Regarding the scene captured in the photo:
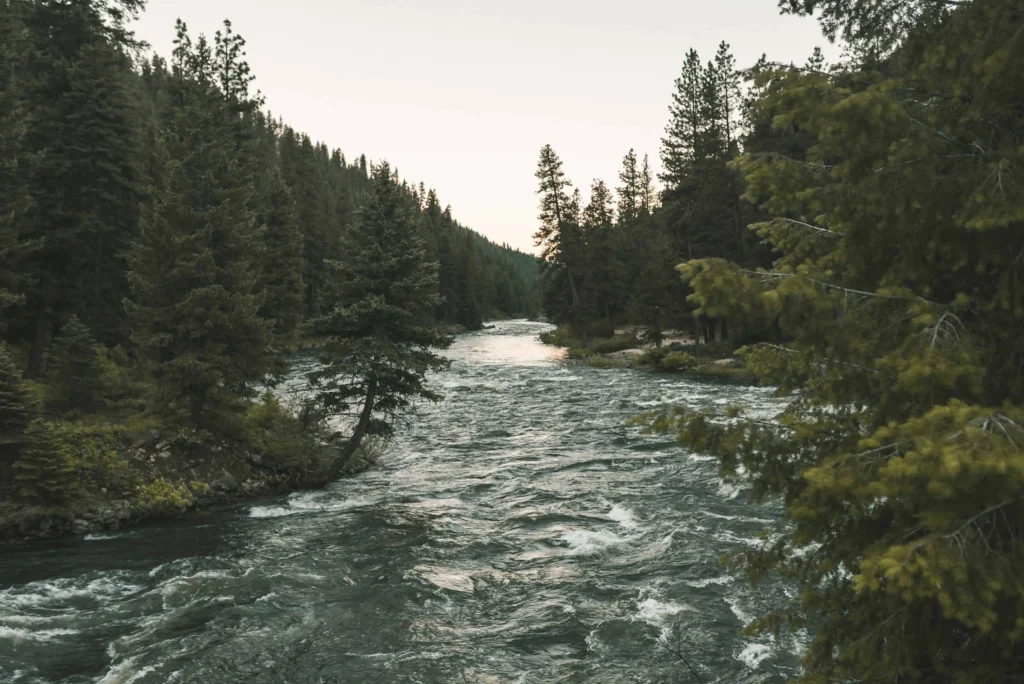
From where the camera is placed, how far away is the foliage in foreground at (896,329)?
13.2ft

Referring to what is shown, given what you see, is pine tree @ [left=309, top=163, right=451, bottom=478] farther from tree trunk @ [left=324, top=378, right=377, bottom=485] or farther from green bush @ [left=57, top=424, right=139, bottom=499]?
green bush @ [left=57, top=424, right=139, bottom=499]

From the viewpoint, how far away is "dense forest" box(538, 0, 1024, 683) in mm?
3668

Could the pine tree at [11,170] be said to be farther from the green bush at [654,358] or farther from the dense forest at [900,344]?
the green bush at [654,358]

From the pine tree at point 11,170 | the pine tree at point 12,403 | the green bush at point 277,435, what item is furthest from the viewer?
the pine tree at point 11,170

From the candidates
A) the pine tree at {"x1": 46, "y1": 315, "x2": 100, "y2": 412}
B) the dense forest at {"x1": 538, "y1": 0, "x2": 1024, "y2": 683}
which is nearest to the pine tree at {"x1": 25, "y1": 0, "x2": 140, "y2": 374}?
the pine tree at {"x1": 46, "y1": 315, "x2": 100, "y2": 412}

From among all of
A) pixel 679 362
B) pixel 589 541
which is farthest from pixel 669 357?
pixel 589 541

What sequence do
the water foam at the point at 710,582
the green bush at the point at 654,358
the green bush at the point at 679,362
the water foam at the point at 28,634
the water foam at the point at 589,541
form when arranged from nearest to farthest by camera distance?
the water foam at the point at 28,634 → the water foam at the point at 710,582 → the water foam at the point at 589,541 → the green bush at the point at 679,362 → the green bush at the point at 654,358

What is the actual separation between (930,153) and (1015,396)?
73.3 inches

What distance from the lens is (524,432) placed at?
81.9ft

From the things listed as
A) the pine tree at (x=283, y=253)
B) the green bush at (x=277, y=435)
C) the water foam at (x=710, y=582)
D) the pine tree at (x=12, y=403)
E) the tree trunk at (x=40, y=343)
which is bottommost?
the water foam at (x=710, y=582)

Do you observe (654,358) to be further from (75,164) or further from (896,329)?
(896,329)

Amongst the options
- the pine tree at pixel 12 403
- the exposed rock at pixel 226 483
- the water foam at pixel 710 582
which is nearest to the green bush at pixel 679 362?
the exposed rock at pixel 226 483

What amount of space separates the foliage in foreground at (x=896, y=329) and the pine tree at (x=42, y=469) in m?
15.2

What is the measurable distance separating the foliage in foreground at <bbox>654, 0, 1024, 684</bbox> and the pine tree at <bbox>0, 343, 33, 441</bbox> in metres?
15.7
